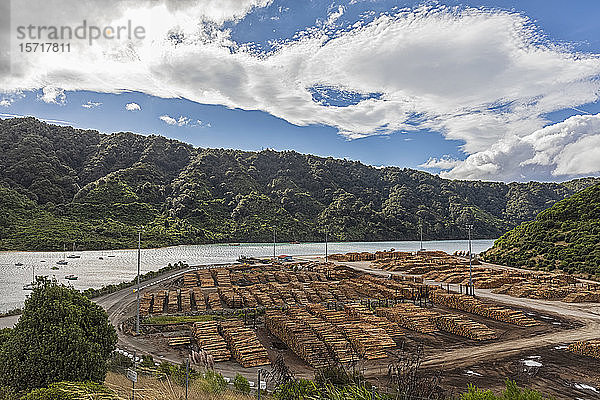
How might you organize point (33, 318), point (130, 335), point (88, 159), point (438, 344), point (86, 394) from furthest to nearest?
1. point (88, 159)
2. point (130, 335)
3. point (438, 344)
4. point (33, 318)
5. point (86, 394)

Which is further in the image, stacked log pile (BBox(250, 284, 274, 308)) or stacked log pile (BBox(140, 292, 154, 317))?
stacked log pile (BBox(250, 284, 274, 308))

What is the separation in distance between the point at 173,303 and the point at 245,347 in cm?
1435

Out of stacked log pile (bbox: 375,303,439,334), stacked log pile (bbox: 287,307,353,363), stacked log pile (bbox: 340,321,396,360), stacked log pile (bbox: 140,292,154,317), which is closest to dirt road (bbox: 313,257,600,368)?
stacked log pile (bbox: 340,321,396,360)

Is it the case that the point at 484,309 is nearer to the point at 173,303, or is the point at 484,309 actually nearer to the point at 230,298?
the point at 230,298

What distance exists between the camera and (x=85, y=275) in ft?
172

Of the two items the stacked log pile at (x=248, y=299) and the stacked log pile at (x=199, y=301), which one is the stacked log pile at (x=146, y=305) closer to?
the stacked log pile at (x=199, y=301)

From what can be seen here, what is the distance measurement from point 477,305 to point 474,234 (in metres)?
147

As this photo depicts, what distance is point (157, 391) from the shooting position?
1003cm

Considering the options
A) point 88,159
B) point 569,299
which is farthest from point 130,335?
point 88,159

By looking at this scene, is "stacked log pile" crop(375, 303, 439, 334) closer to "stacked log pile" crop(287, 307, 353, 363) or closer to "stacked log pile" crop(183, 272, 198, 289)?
"stacked log pile" crop(287, 307, 353, 363)

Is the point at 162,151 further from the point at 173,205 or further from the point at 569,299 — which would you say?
the point at 569,299

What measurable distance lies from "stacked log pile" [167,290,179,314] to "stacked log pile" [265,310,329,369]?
8.47 m

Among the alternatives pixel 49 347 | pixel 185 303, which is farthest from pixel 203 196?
pixel 49 347

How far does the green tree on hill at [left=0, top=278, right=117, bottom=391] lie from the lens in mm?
9289
